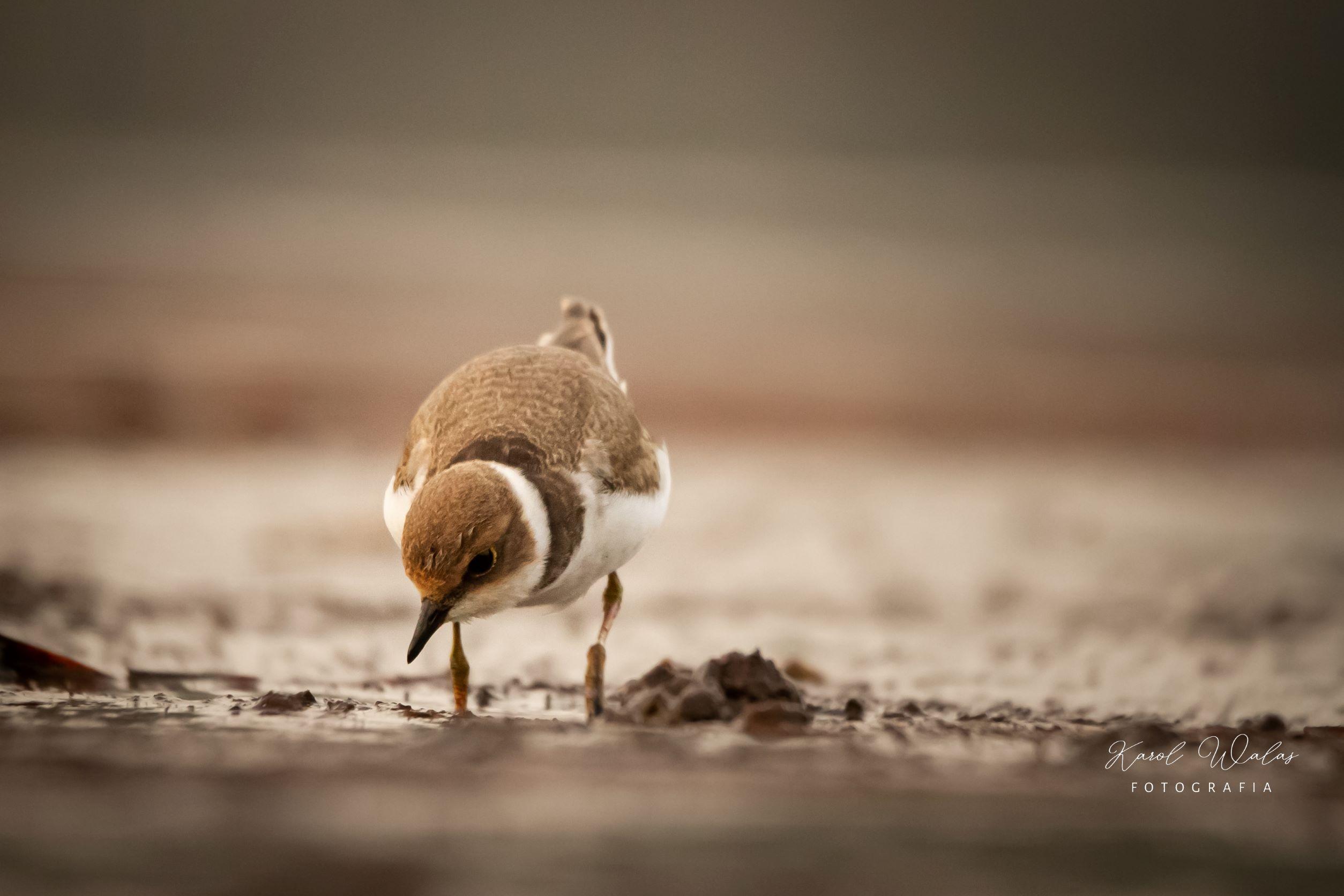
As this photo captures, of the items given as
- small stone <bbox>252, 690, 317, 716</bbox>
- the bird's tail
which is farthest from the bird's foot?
the bird's tail

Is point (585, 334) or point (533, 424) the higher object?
point (585, 334)

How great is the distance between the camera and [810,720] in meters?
3.81

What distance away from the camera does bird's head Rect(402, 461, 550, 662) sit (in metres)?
3.76

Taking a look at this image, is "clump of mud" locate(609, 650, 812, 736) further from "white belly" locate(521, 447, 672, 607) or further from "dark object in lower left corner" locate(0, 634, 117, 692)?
"dark object in lower left corner" locate(0, 634, 117, 692)

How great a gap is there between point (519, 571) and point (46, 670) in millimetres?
1419

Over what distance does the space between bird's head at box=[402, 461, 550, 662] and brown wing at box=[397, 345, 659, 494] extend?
6.5 inches

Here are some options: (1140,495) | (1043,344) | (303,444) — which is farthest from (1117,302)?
(303,444)

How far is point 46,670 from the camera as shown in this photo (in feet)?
13.3

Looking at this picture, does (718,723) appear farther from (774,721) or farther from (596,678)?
(596,678)

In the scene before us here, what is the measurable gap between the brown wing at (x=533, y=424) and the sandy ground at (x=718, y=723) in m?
0.71

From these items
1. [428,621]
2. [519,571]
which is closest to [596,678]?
[519,571]

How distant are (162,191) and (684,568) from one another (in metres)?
15.1

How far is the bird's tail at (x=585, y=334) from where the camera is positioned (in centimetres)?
554

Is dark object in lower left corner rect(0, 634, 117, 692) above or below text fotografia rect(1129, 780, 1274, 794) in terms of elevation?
above
